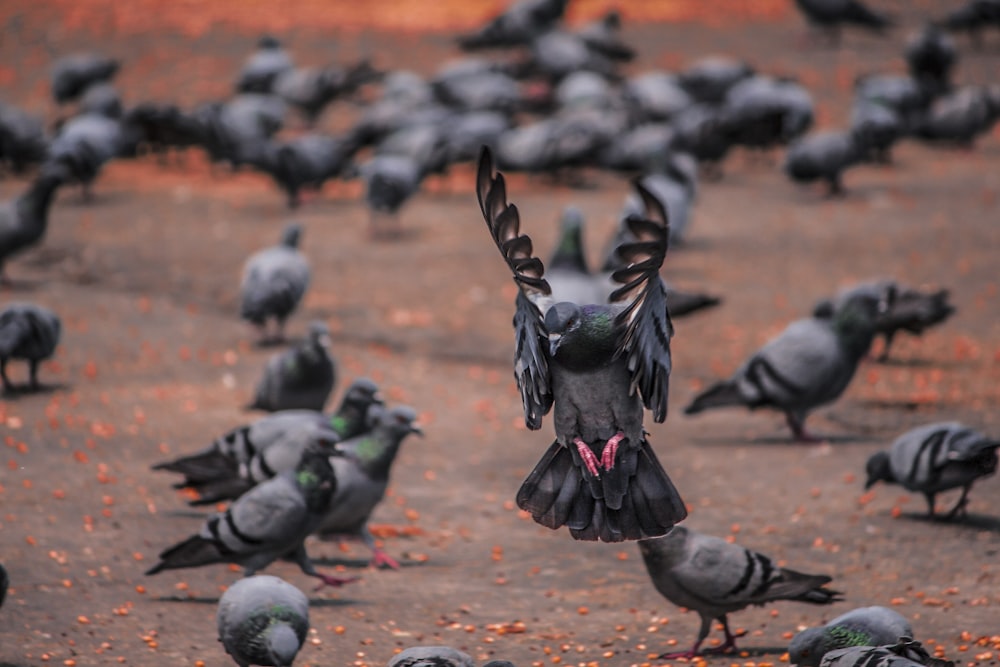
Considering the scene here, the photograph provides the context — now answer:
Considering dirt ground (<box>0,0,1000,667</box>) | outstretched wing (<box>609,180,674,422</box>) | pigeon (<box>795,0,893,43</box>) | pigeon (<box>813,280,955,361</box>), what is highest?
pigeon (<box>795,0,893,43</box>)

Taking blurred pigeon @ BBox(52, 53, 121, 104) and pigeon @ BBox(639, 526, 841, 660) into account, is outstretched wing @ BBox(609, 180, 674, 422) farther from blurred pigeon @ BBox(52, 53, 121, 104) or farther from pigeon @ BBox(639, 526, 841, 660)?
blurred pigeon @ BBox(52, 53, 121, 104)

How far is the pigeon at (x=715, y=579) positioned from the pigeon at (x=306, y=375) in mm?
3843

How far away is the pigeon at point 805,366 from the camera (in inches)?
372

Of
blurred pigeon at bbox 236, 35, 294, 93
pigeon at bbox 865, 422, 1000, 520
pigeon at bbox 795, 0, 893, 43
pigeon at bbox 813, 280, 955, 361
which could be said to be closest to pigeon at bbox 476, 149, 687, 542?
pigeon at bbox 865, 422, 1000, 520

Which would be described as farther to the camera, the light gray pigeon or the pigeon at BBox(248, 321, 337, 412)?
the pigeon at BBox(248, 321, 337, 412)

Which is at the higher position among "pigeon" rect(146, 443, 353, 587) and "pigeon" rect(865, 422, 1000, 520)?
"pigeon" rect(865, 422, 1000, 520)

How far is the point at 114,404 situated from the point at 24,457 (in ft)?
4.56

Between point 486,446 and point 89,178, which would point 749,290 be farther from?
point 89,178

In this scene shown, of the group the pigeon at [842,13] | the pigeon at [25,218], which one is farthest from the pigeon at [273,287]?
the pigeon at [842,13]

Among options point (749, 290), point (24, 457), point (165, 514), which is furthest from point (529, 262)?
point (749, 290)

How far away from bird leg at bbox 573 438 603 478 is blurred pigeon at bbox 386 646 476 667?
0.81 m

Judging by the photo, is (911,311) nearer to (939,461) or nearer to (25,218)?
(939,461)

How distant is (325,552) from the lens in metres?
7.99

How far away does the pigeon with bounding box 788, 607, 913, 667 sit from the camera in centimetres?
565
